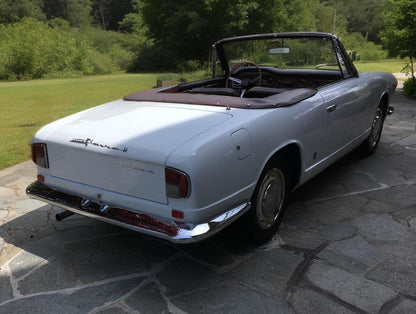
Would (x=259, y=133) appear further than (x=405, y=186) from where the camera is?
No

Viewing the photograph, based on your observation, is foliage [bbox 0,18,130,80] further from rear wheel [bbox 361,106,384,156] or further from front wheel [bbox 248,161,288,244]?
front wheel [bbox 248,161,288,244]

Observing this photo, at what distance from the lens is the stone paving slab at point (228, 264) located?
227 cm

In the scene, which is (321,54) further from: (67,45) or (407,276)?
(67,45)

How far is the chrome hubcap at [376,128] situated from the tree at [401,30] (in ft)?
15.5

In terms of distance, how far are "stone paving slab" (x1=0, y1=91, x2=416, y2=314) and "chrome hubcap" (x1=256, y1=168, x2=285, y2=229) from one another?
198 mm

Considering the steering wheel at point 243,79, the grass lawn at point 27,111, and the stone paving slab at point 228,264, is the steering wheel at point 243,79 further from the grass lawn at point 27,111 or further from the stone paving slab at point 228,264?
the grass lawn at point 27,111

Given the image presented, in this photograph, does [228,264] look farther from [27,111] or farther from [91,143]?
[27,111]

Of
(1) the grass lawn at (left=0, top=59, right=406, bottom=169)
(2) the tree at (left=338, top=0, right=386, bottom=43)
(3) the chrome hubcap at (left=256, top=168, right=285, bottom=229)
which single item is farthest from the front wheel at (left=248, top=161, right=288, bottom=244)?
(2) the tree at (left=338, top=0, right=386, bottom=43)

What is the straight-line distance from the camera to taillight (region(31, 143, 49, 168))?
272 centimetres

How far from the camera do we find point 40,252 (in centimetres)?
289

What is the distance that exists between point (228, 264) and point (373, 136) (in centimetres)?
299

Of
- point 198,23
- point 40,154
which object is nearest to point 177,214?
point 40,154

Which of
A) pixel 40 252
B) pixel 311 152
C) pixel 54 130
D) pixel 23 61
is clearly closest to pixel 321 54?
pixel 311 152

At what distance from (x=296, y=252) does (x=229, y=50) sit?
2.56 m
